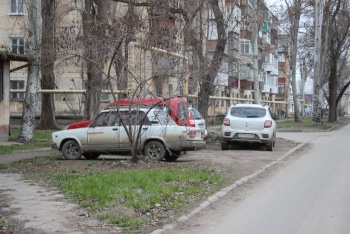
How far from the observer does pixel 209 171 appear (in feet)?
39.1

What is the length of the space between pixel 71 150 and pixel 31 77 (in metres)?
5.16

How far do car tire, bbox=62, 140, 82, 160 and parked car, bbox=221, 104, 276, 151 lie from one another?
6.05 metres

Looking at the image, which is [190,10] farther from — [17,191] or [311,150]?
[17,191]

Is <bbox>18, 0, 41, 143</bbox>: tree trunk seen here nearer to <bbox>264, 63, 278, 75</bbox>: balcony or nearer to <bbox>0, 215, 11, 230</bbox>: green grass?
<bbox>0, 215, 11, 230</bbox>: green grass

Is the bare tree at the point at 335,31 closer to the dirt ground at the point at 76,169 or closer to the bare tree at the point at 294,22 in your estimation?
the bare tree at the point at 294,22

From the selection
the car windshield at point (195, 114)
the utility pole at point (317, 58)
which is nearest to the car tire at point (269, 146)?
the car windshield at point (195, 114)

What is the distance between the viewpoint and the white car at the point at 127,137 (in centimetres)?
1375

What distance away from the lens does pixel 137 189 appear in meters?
9.02

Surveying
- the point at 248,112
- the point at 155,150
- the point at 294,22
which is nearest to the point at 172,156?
the point at 155,150

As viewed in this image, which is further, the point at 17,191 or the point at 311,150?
the point at 311,150

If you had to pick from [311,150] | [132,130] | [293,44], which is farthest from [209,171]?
[293,44]

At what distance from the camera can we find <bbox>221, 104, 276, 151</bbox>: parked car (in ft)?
59.3

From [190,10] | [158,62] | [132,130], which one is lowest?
[132,130]

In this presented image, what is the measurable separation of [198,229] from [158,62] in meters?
5.90
